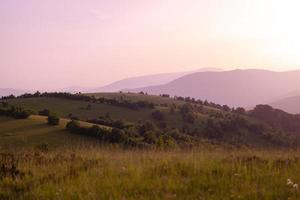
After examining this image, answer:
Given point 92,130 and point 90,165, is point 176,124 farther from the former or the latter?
point 90,165

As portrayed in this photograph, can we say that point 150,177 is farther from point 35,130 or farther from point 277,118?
point 277,118

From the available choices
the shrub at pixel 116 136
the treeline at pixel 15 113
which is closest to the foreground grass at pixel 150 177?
the shrub at pixel 116 136

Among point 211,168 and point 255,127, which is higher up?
point 211,168

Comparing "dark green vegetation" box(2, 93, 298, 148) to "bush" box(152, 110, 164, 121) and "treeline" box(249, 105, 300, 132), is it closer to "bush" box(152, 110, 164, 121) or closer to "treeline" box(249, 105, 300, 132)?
"bush" box(152, 110, 164, 121)

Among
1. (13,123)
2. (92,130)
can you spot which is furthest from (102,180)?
(13,123)

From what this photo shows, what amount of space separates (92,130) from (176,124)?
45623mm

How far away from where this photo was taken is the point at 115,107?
10469 cm

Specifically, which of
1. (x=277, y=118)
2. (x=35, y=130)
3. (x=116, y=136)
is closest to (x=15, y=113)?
(x=35, y=130)

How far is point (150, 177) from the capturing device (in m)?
8.04

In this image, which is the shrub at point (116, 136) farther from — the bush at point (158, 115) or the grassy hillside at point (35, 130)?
the bush at point (158, 115)

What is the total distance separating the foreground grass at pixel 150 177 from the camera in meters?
6.84

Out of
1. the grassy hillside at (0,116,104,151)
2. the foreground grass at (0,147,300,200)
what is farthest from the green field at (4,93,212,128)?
the foreground grass at (0,147,300,200)

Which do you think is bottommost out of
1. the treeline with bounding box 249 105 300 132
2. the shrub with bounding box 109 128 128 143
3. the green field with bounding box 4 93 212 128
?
the treeline with bounding box 249 105 300 132

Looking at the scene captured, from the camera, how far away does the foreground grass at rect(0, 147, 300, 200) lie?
6.84 m
